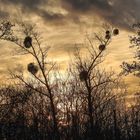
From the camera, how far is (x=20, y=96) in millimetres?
33750

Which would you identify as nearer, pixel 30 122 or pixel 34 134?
pixel 34 134

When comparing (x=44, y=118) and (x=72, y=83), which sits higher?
(x=72, y=83)

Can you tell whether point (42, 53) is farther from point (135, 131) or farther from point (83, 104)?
point (135, 131)

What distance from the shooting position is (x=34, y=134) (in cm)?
4994

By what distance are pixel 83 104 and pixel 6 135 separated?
1156 cm

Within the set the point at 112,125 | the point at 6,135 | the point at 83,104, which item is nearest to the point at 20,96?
the point at 6,135

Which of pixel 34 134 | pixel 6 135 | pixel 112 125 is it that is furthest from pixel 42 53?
pixel 112 125

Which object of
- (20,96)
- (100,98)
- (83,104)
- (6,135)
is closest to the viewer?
(20,96)

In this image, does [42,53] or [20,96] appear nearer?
[20,96]

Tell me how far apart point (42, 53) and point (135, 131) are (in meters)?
20.3

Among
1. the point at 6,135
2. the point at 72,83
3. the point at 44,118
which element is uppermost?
the point at 72,83

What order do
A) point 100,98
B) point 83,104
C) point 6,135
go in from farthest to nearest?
point 100,98
point 83,104
point 6,135

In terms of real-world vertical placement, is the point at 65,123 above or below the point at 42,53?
below

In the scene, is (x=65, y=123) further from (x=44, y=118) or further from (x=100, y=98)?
(x=100, y=98)
